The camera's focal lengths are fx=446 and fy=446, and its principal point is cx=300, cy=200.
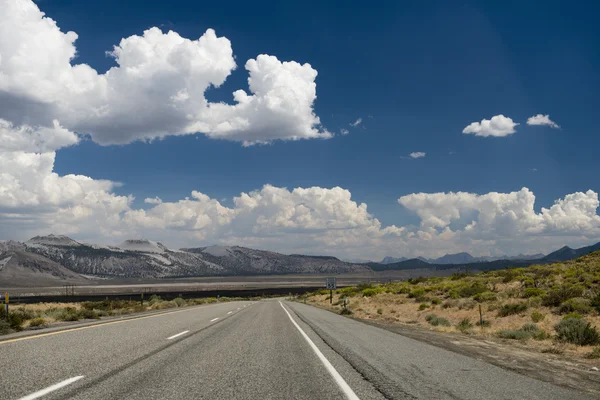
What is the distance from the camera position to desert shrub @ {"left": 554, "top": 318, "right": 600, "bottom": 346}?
14.5 metres

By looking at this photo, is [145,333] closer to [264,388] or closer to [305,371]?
[305,371]

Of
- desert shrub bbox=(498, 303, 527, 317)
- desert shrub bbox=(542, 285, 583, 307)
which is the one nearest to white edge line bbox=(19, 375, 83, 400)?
desert shrub bbox=(498, 303, 527, 317)

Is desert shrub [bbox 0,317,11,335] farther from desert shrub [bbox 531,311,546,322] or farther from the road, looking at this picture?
desert shrub [bbox 531,311,546,322]

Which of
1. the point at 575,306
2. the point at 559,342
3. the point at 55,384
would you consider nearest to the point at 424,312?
the point at 575,306

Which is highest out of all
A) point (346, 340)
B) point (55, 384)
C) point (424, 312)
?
point (55, 384)

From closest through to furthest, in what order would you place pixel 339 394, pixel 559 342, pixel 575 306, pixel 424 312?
pixel 339 394 → pixel 559 342 → pixel 575 306 → pixel 424 312

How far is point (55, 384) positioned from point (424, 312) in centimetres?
3007

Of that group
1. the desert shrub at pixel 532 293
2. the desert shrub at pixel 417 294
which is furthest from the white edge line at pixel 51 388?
the desert shrub at pixel 417 294

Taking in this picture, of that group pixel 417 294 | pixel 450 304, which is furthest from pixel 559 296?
pixel 417 294

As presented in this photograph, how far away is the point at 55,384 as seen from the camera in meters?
6.13

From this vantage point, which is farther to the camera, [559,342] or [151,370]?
[559,342]

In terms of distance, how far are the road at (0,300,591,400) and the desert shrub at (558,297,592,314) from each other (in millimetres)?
15115

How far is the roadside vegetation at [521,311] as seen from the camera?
15.1 m

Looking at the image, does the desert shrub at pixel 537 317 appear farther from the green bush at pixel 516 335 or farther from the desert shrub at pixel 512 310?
the green bush at pixel 516 335
